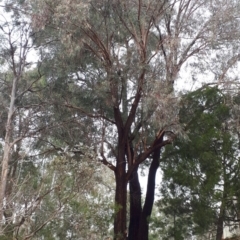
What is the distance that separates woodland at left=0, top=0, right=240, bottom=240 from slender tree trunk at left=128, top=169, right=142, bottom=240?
27 mm

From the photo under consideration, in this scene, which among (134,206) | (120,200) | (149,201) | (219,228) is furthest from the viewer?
(134,206)

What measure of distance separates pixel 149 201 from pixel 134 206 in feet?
1.86

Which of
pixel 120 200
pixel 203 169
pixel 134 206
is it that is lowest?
pixel 120 200

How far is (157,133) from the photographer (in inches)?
420

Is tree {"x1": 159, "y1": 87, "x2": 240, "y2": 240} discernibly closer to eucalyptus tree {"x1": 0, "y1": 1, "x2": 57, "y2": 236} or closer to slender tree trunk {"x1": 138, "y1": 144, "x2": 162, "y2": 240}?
slender tree trunk {"x1": 138, "y1": 144, "x2": 162, "y2": 240}

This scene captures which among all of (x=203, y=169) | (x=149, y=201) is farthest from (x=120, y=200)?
(x=203, y=169)

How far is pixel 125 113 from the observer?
1180cm

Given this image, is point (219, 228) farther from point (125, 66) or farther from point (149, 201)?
point (125, 66)

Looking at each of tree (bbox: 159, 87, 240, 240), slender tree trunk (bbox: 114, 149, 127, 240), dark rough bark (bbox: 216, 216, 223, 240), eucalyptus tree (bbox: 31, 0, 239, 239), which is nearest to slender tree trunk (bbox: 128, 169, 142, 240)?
eucalyptus tree (bbox: 31, 0, 239, 239)

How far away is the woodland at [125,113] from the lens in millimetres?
9469

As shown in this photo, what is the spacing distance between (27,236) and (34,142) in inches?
208

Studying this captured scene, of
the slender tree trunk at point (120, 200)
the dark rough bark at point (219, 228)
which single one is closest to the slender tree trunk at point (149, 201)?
the slender tree trunk at point (120, 200)

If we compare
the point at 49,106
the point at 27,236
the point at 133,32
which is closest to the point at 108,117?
the point at 49,106

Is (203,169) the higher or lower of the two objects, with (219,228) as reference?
higher
